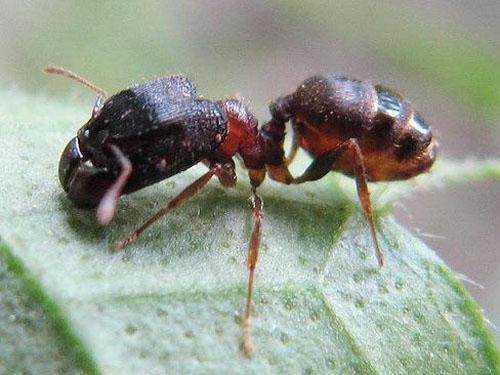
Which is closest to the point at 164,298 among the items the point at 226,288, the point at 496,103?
the point at 226,288

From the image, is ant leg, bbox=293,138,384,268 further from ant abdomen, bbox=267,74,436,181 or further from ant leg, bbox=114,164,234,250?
ant leg, bbox=114,164,234,250

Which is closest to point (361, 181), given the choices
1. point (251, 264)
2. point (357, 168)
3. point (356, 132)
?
point (357, 168)

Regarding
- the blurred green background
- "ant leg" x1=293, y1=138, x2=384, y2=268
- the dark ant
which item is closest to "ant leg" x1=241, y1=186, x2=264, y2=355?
the dark ant

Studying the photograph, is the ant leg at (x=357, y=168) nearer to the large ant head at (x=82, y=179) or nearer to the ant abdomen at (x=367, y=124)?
the ant abdomen at (x=367, y=124)

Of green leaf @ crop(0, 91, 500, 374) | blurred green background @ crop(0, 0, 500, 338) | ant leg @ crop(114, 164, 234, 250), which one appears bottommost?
blurred green background @ crop(0, 0, 500, 338)

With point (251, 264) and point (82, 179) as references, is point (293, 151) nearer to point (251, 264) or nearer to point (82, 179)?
point (251, 264)

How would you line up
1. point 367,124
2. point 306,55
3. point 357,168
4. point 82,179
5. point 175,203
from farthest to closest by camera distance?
1. point 306,55
2. point 367,124
3. point 357,168
4. point 175,203
5. point 82,179

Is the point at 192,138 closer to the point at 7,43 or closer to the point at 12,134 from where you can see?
the point at 12,134

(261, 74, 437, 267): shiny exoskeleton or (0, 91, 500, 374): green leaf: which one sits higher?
(261, 74, 437, 267): shiny exoskeleton
